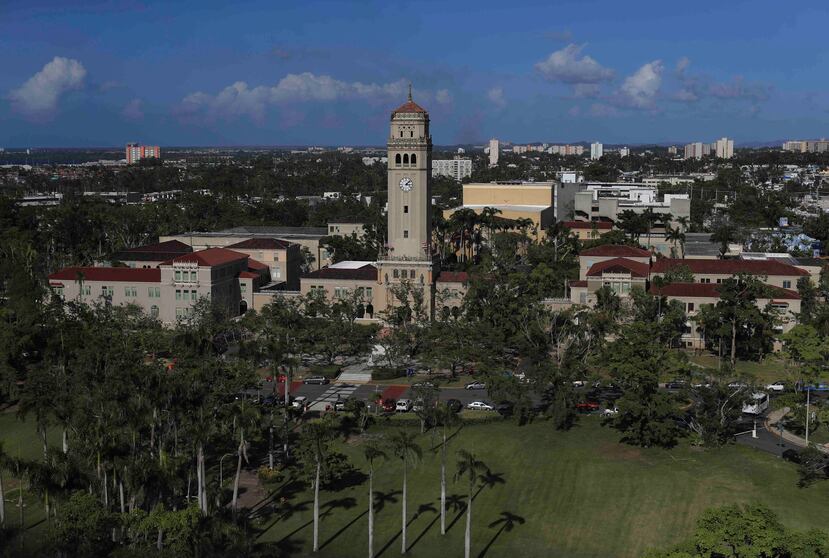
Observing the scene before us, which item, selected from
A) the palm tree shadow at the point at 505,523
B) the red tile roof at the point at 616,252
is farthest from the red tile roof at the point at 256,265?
the palm tree shadow at the point at 505,523

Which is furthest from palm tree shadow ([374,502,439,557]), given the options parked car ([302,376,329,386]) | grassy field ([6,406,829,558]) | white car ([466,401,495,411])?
parked car ([302,376,329,386])

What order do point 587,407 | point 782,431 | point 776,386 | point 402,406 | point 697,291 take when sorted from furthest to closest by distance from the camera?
1. point 697,291
2. point 776,386
3. point 402,406
4. point 587,407
5. point 782,431

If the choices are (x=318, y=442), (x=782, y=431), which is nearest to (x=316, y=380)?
(x=318, y=442)

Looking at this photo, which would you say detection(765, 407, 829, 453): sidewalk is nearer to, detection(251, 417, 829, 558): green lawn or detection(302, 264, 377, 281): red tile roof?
detection(251, 417, 829, 558): green lawn

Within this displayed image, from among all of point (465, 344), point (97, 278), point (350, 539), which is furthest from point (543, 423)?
point (97, 278)

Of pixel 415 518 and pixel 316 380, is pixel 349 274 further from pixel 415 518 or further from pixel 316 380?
pixel 415 518
